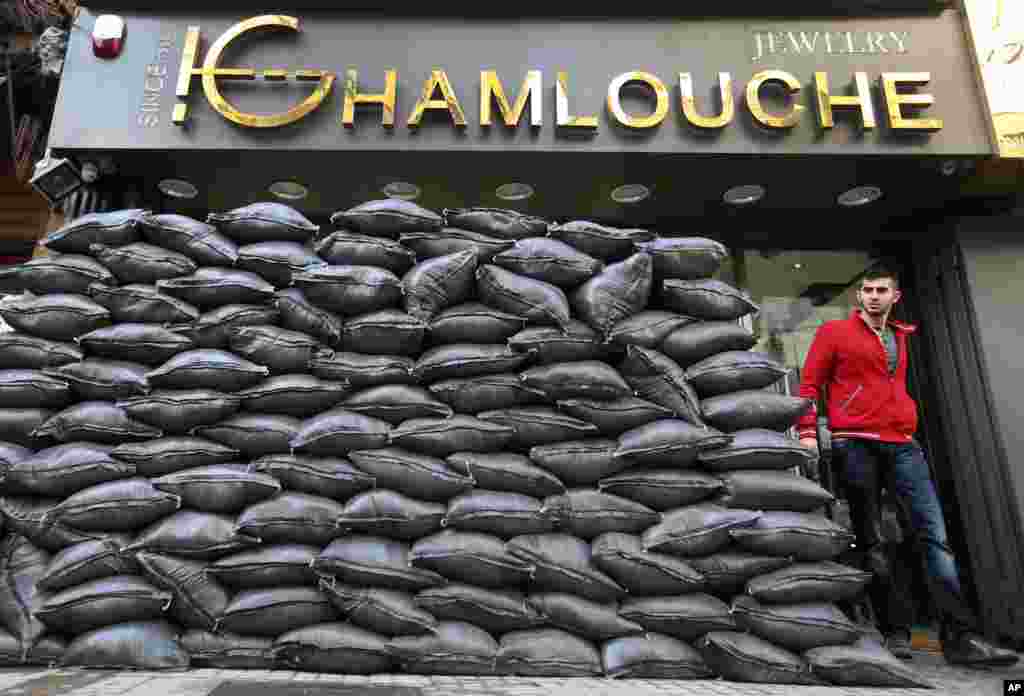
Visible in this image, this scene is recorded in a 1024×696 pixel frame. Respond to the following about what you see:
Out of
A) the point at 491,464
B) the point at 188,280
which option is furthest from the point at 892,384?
the point at 188,280

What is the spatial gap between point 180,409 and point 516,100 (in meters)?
2.70

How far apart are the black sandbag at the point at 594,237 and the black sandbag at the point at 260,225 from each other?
101cm

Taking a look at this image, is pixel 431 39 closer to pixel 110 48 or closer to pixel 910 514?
pixel 110 48

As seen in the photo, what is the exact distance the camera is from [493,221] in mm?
2324

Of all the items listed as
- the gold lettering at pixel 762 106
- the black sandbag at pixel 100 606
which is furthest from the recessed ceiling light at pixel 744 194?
the black sandbag at pixel 100 606

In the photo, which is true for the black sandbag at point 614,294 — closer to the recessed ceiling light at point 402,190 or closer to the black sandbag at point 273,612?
the black sandbag at point 273,612

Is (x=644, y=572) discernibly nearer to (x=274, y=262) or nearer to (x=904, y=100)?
(x=274, y=262)

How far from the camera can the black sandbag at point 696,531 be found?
6.24ft

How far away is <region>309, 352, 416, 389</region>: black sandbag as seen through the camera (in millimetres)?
2051

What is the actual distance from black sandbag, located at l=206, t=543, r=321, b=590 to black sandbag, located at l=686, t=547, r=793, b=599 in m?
1.21

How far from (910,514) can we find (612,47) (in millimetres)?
3157

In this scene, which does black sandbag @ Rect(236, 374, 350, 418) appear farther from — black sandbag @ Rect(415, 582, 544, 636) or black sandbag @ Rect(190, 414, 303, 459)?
black sandbag @ Rect(415, 582, 544, 636)

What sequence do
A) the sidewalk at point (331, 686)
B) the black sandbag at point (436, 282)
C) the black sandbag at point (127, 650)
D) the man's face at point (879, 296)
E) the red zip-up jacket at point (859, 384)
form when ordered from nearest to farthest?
the sidewalk at point (331, 686)
the black sandbag at point (127, 650)
the black sandbag at point (436, 282)
the red zip-up jacket at point (859, 384)
the man's face at point (879, 296)

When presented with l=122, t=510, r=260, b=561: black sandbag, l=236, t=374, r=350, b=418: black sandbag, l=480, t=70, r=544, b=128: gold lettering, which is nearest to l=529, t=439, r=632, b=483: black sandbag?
l=236, t=374, r=350, b=418: black sandbag
